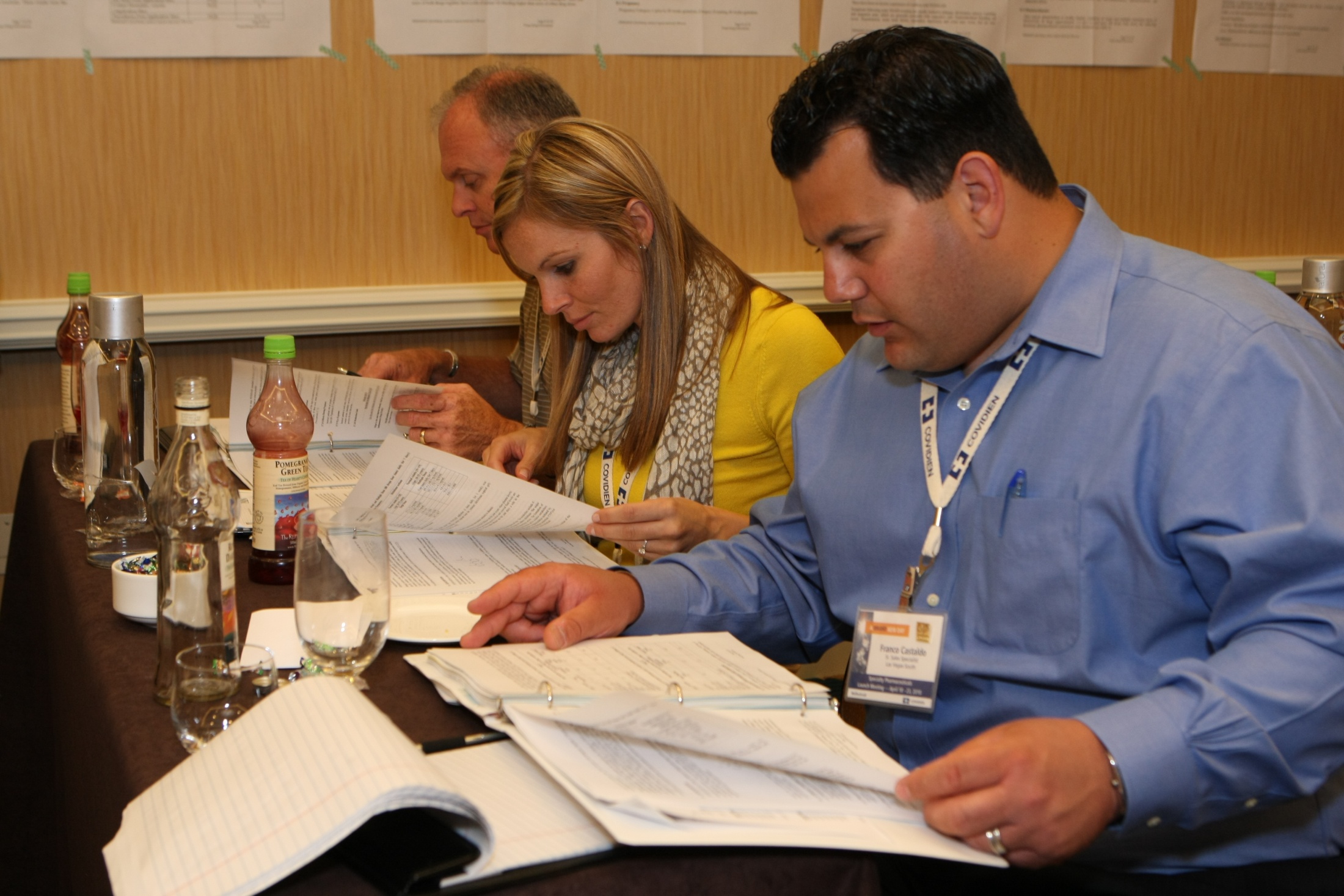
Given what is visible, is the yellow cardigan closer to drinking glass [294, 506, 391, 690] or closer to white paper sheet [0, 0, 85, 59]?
drinking glass [294, 506, 391, 690]

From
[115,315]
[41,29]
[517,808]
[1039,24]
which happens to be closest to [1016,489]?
[517,808]

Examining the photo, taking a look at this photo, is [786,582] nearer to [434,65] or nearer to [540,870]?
[540,870]

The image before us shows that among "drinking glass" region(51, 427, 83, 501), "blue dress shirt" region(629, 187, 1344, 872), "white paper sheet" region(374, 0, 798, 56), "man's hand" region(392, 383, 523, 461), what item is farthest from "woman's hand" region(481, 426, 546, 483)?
"white paper sheet" region(374, 0, 798, 56)

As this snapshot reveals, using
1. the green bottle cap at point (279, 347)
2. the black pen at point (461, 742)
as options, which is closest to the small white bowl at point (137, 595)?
the green bottle cap at point (279, 347)

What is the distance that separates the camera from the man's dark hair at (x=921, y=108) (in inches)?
44.3

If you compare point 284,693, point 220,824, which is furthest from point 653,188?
point 220,824

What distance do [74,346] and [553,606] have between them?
1.24 meters

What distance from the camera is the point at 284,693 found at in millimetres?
853

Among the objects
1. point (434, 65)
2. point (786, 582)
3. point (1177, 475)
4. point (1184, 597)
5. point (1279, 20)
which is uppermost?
point (1279, 20)

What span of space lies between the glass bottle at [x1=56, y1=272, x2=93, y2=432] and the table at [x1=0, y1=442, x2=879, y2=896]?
13cm

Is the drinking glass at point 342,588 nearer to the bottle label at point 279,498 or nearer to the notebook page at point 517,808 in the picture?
the notebook page at point 517,808

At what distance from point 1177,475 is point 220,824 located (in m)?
0.82

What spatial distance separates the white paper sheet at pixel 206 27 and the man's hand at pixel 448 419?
104 centimetres

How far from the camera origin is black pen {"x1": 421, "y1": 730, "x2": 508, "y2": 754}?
90cm
